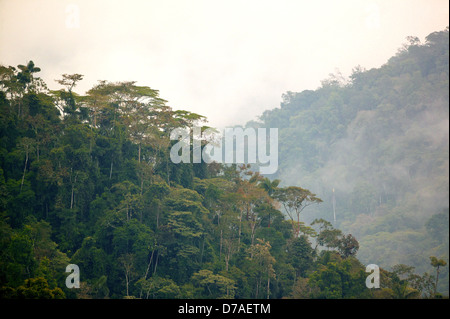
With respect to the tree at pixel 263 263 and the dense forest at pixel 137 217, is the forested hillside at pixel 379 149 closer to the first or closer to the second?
the dense forest at pixel 137 217

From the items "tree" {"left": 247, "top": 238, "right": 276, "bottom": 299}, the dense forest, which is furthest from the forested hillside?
"tree" {"left": 247, "top": 238, "right": 276, "bottom": 299}

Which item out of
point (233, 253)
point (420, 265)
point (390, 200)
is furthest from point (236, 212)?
point (390, 200)

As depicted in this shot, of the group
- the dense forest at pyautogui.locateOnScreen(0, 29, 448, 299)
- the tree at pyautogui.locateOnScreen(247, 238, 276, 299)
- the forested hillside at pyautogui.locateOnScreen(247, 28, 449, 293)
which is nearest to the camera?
the dense forest at pyautogui.locateOnScreen(0, 29, 448, 299)

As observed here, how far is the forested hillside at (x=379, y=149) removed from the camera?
108ft

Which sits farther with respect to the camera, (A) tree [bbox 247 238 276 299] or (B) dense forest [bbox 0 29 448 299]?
(A) tree [bbox 247 238 276 299]

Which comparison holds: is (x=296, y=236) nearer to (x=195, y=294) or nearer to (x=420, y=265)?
(x=195, y=294)

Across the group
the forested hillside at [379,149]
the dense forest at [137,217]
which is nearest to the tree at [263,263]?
the dense forest at [137,217]

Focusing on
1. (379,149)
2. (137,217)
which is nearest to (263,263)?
(137,217)

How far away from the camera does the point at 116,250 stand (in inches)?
737

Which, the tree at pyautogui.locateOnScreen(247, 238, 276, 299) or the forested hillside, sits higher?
the forested hillside

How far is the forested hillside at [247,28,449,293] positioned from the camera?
108 feet

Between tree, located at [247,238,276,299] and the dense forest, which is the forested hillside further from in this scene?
tree, located at [247,238,276,299]

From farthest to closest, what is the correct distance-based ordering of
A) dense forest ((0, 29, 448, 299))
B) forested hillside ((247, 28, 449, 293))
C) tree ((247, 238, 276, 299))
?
forested hillside ((247, 28, 449, 293)) → tree ((247, 238, 276, 299)) → dense forest ((0, 29, 448, 299))
